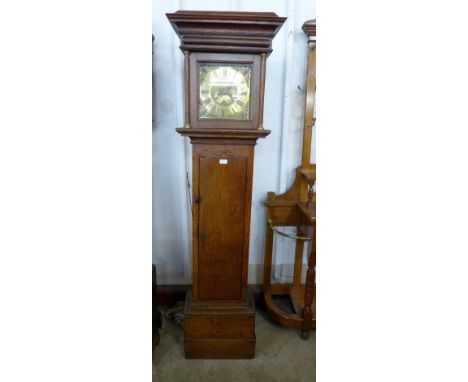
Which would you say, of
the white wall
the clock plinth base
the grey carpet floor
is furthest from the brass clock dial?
the grey carpet floor

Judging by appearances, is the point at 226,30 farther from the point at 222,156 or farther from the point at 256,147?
the point at 256,147

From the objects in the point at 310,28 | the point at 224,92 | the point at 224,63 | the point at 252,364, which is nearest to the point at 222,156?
the point at 224,92

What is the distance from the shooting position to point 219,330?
1.62 meters

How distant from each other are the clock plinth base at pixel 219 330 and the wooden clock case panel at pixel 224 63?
0.98 meters

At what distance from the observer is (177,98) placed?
184 cm

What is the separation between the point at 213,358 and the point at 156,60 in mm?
1805

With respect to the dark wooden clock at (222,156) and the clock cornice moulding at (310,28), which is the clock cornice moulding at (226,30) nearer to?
the dark wooden clock at (222,156)

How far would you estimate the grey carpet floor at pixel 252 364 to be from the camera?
5.13ft

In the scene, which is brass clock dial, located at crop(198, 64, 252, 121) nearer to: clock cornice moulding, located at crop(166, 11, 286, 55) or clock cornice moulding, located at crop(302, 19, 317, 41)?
clock cornice moulding, located at crop(166, 11, 286, 55)

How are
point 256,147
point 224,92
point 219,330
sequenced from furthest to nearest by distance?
point 256,147
point 219,330
point 224,92

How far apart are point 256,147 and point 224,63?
716 millimetres

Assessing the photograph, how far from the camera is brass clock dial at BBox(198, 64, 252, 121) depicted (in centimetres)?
135

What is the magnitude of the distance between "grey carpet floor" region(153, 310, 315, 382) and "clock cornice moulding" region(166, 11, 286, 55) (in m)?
1.64

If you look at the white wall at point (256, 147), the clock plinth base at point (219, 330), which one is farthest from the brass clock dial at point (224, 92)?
the clock plinth base at point (219, 330)
